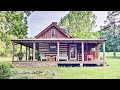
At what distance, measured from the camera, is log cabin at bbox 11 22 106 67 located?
980 cm

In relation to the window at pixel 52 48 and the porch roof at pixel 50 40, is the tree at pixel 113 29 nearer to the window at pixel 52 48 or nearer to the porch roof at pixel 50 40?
the porch roof at pixel 50 40

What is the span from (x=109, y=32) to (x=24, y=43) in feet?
8.85

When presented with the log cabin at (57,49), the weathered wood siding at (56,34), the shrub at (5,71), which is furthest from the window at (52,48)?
the shrub at (5,71)

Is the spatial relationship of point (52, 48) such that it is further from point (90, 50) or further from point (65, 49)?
point (90, 50)

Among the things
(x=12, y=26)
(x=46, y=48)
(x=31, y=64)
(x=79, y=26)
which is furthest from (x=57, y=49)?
(x=12, y=26)

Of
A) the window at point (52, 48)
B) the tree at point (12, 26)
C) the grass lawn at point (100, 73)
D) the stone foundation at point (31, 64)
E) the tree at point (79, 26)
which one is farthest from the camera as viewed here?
the window at point (52, 48)

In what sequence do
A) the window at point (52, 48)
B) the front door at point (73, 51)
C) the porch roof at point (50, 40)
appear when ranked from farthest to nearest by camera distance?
1. the front door at point (73, 51)
2. the window at point (52, 48)
3. the porch roof at point (50, 40)

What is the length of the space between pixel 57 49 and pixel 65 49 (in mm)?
290

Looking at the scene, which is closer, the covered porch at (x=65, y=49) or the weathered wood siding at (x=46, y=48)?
the covered porch at (x=65, y=49)

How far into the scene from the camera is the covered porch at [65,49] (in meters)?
10.2
